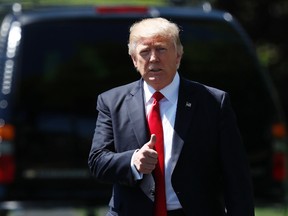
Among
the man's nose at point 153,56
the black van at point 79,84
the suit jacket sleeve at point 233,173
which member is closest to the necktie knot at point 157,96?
the man's nose at point 153,56

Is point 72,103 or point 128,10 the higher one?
point 128,10

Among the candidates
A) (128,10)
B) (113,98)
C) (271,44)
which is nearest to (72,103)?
(128,10)

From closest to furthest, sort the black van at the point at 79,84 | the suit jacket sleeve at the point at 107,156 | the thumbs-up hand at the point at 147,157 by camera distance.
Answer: the thumbs-up hand at the point at 147,157
the suit jacket sleeve at the point at 107,156
the black van at the point at 79,84

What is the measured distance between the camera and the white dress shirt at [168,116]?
450 centimetres

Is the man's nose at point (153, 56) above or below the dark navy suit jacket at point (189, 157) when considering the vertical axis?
above

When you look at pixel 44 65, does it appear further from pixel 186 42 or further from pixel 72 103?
pixel 186 42

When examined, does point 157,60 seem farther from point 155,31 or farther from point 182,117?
point 182,117

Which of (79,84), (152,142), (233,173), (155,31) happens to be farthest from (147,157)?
(79,84)

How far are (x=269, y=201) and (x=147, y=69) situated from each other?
12.1 feet

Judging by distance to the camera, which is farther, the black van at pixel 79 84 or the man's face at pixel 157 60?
the black van at pixel 79 84

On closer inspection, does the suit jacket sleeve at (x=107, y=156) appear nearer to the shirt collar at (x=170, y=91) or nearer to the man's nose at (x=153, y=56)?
the shirt collar at (x=170, y=91)

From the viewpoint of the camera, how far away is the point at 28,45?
24.6 ft

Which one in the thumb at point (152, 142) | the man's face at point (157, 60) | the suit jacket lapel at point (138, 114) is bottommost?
the thumb at point (152, 142)

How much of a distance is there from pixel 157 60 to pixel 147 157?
1.44 ft
